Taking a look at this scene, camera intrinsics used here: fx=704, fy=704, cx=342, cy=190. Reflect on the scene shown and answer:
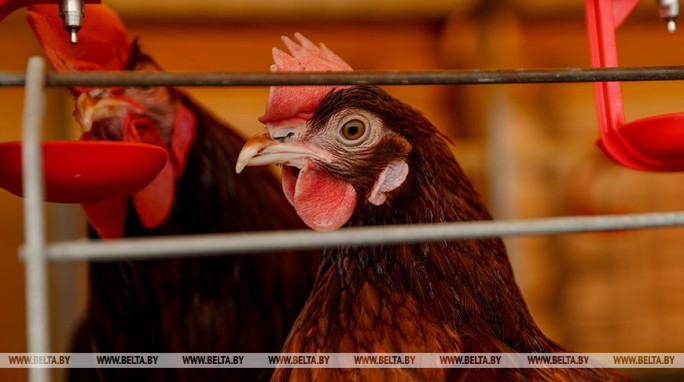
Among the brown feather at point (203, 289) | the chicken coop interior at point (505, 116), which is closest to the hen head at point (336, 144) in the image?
the brown feather at point (203, 289)

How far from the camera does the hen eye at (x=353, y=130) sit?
89cm

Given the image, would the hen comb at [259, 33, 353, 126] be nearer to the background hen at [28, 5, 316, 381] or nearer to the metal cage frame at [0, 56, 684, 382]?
the metal cage frame at [0, 56, 684, 382]

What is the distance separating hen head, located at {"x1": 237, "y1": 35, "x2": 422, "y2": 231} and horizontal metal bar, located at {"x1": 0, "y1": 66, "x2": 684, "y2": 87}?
23 cm

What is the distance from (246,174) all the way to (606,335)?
170 cm

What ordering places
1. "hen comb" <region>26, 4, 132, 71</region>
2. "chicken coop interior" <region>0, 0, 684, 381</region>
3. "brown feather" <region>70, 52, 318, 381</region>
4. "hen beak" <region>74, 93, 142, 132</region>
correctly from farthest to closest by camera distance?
"chicken coop interior" <region>0, 0, 684, 381</region>
"brown feather" <region>70, 52, 318, 381</region>
"hen beak" <region>74, 93, 142, 132</region>
"hen comb" <region>26, 4, 132, 71</region>

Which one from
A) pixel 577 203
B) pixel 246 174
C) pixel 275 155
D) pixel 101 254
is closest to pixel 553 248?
pixel 577 203

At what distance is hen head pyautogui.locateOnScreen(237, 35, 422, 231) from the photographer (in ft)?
2.91

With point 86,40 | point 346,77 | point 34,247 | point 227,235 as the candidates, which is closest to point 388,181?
point 346,77

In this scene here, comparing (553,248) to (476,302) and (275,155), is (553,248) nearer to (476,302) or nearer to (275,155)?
(476,302)

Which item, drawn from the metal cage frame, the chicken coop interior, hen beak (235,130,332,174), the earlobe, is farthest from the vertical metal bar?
the chicken coop interior

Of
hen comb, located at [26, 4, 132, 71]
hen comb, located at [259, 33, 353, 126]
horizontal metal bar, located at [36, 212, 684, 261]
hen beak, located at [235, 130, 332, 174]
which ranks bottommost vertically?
horizontal metal bar, located at [36, 212, 684, 261]

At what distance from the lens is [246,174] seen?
4.57 feet

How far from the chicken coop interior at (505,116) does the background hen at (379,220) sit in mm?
1016

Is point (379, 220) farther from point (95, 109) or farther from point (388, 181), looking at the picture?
point (95, 109)
